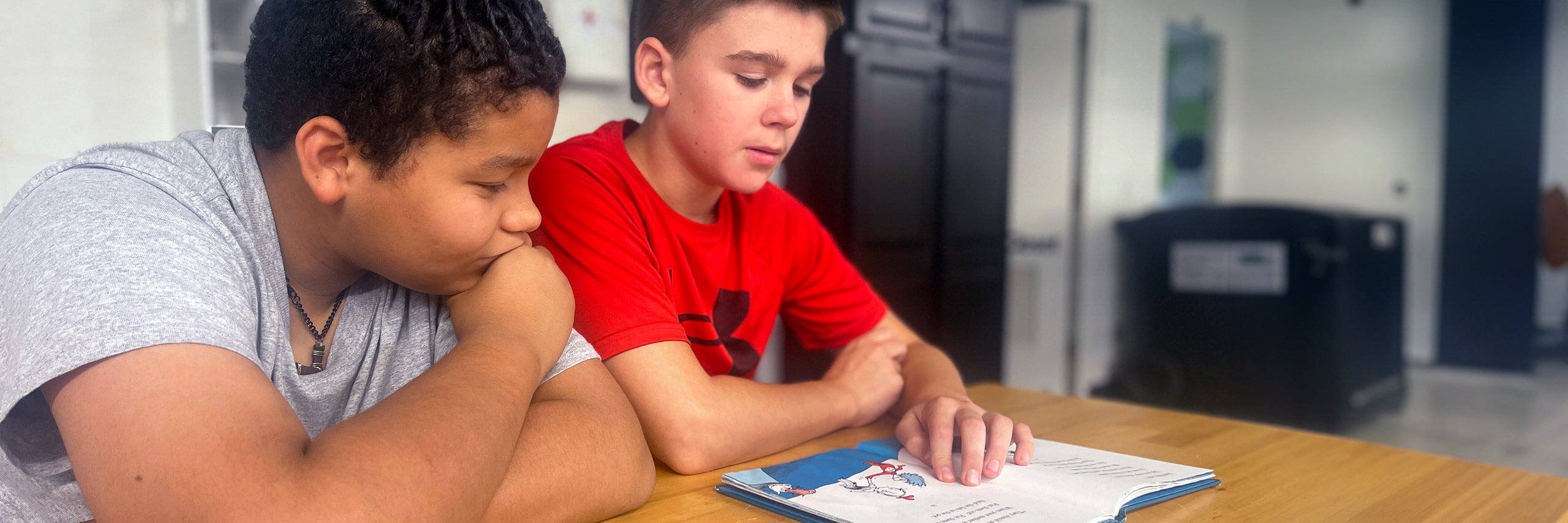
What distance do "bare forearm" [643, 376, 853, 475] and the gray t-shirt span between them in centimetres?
12

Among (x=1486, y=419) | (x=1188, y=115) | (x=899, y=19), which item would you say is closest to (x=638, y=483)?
(x=899, y=19)

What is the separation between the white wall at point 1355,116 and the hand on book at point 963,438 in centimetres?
506

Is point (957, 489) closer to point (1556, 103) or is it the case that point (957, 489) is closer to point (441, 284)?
point (441, 284)

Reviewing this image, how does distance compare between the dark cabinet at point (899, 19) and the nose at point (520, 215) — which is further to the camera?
the dark cabinet at point (899, 19)

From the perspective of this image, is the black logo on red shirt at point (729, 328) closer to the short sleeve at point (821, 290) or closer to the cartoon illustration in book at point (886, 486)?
the short sleeve at point (821, 290)

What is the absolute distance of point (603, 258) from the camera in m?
0.95

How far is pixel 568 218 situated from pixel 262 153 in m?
0.32

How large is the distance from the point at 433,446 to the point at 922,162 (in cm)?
286

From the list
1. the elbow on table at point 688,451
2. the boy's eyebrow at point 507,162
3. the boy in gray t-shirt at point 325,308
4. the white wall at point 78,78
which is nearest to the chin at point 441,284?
the boy in gray t-shirt at point 325,308

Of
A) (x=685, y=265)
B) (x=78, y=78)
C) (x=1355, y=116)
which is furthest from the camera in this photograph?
(x=1355, y=116)

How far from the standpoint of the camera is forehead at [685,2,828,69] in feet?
3.31

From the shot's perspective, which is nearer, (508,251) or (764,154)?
(508,251)

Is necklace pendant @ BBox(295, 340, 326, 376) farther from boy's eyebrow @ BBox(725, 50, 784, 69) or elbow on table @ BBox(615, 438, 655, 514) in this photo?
boy's eyebrow @ BBox(725, 50, 784, 69)

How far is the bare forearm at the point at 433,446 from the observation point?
20.4 inches
